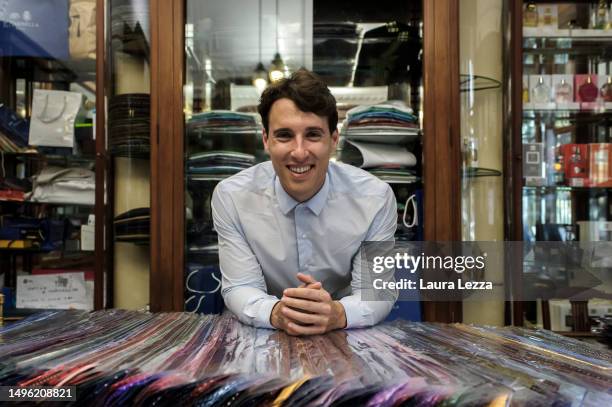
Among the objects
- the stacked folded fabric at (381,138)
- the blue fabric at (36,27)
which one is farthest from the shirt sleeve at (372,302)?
the blue fabric at (36,27)

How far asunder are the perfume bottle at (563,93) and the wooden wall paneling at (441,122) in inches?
24.1

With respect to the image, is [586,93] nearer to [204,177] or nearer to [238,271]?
[204,177]

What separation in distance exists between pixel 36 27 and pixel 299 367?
Answer: 7.71 feet

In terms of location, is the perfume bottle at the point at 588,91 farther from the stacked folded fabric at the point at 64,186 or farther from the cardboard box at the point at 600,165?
the stacked folded fabric at the point at 64,186

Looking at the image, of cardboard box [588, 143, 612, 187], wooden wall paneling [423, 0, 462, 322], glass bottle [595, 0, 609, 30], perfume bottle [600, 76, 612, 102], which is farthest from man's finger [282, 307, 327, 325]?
glass bottle [595, 0, 609, 30]

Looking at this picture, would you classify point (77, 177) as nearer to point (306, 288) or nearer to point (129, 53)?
point (129, 53)

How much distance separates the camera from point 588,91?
231 centimetres

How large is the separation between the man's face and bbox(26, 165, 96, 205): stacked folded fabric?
127cm

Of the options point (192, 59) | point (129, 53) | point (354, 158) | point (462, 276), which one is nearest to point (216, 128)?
point (192, 59)

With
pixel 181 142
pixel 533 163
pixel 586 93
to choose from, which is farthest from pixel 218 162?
pixel 586 93

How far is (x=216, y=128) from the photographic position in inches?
88.7

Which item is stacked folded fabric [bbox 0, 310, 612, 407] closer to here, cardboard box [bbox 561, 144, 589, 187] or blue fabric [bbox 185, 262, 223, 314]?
blue fabric [bbox 185, 262, 223, 314]

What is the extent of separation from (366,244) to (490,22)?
143 centimetres

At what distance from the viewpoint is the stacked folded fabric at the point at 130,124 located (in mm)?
2127
